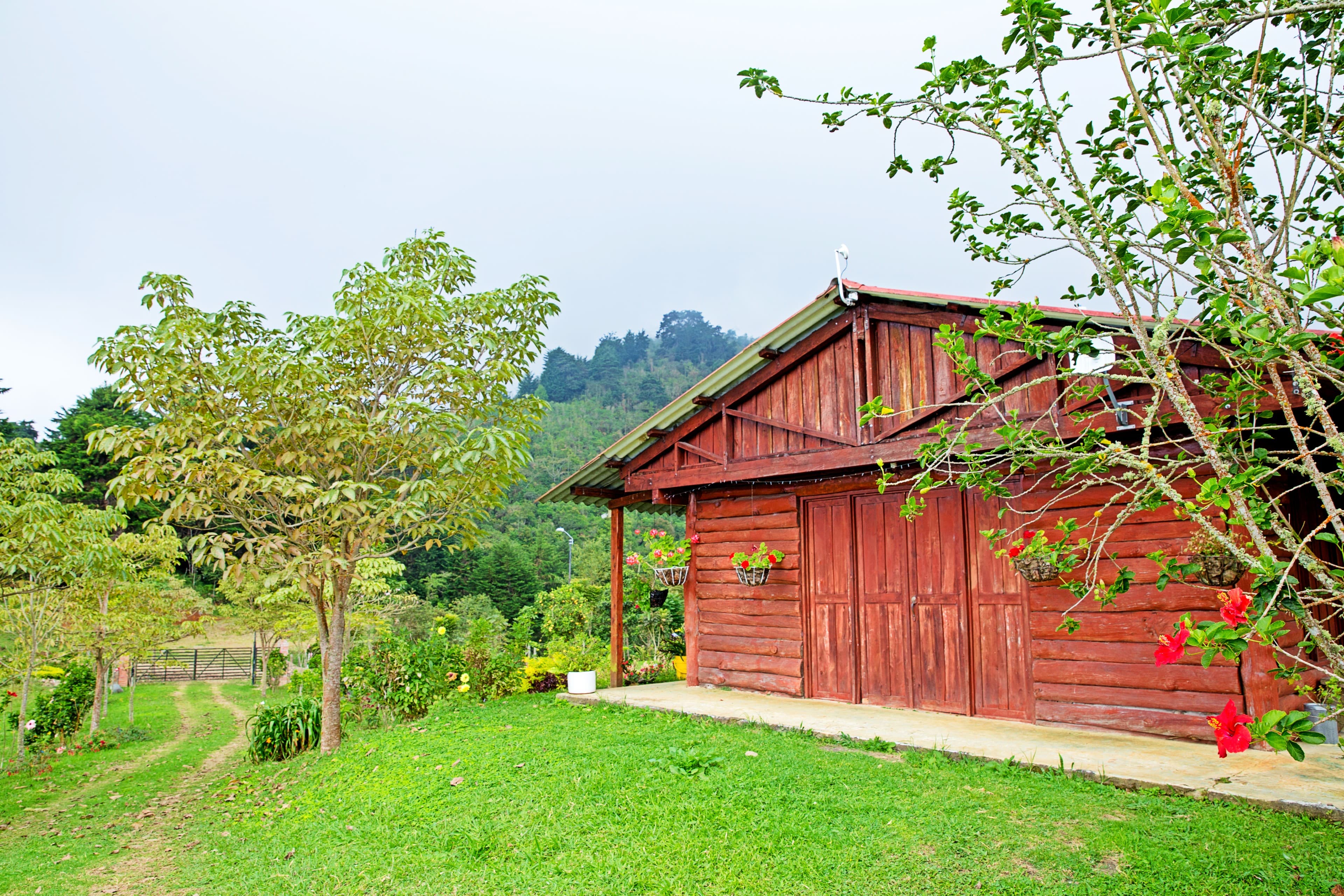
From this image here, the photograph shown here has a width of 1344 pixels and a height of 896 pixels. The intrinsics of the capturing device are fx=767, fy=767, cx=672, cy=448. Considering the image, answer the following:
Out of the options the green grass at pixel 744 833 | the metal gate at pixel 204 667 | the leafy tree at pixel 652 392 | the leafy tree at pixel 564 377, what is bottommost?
the metal gate at pixel 204 667

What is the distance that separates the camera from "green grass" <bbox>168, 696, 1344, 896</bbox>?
3.84m

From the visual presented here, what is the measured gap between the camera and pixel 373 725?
10.1 metres

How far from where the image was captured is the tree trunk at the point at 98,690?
14672 mm

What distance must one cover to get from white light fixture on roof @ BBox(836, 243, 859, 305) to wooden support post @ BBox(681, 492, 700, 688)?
3.60 metres

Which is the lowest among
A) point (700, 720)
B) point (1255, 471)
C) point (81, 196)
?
point (700, 720)

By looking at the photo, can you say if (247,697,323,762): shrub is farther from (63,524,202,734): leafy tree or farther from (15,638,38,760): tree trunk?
(15,638,38,760): tree trunk

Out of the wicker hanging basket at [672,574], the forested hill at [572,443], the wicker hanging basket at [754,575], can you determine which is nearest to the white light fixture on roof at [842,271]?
the wicker hanging basket at [754,575]

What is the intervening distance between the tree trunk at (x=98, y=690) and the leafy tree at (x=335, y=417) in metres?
8.68

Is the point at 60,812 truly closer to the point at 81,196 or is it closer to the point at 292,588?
the point at 292,588

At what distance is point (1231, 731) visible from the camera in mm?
2314

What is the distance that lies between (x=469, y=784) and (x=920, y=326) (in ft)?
19.9

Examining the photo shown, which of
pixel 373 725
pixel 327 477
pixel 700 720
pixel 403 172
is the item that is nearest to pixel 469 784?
pixel 700 720

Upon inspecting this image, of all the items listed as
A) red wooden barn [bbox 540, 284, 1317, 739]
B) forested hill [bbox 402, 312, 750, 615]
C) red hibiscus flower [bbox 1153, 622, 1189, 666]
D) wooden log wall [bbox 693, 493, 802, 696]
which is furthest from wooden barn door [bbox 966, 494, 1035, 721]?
forested hill [bbox 402, 312, 750, 615]

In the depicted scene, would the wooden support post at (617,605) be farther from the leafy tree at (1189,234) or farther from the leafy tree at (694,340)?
the leafy tree at (694,340)
